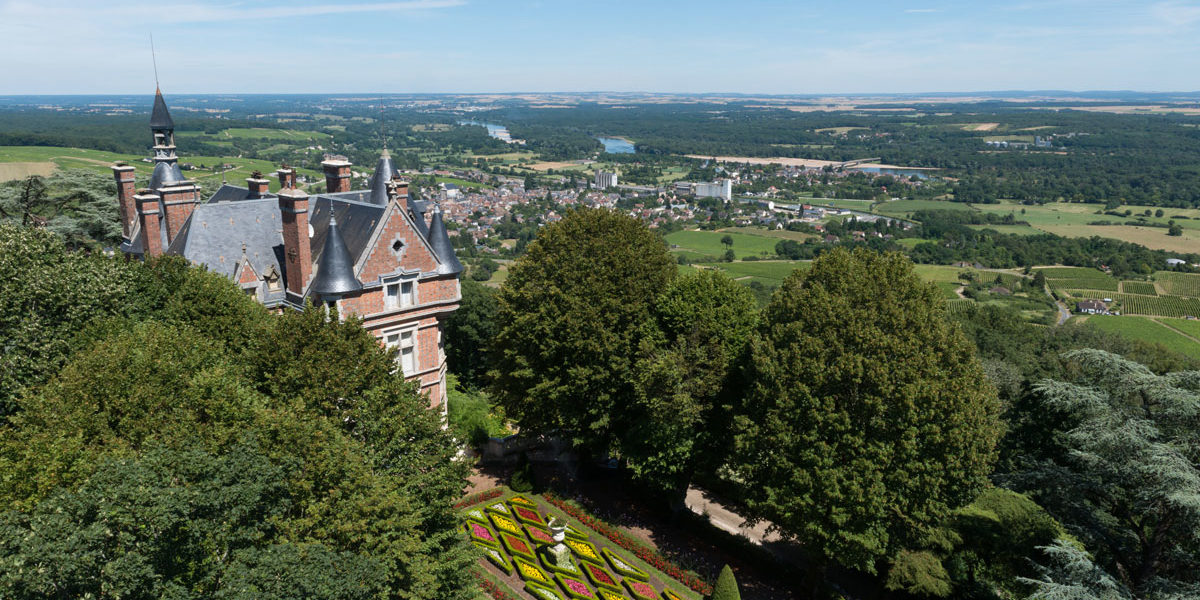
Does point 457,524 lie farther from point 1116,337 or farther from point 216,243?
point 1116,337

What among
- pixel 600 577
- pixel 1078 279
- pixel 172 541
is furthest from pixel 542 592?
pixel 1078 279

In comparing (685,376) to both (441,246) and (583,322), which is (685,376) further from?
(441,246)

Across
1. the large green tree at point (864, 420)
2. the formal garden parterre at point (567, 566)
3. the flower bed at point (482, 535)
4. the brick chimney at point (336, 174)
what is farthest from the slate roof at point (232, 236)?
the large green tree at point (864, 420)

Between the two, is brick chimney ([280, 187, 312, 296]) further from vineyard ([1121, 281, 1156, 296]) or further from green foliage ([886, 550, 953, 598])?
vineyard ([1121, 281, 1156, 296])

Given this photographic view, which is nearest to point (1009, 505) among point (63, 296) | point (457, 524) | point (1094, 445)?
point (1094, 445)

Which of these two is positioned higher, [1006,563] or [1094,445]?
[1094,445]

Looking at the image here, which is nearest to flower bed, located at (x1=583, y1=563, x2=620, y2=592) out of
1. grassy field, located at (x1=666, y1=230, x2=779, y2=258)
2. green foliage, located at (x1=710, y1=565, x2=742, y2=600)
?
green foliage, located at (x1=710, y1=565, x2=742, y2=600)
